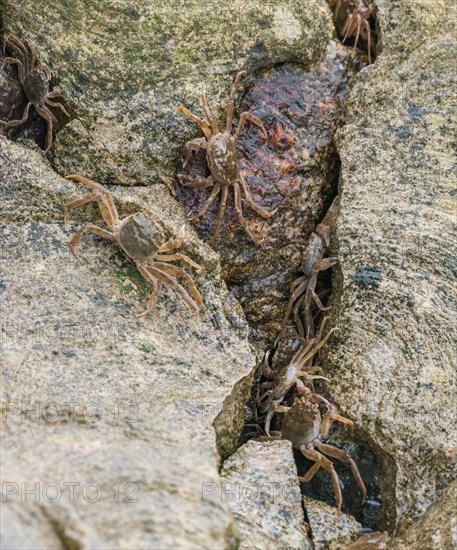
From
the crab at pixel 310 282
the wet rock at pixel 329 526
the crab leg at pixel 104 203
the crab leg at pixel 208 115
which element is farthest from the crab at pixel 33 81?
the wet rock at pixel 329 526

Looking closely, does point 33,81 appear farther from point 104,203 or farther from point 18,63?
point 104,203

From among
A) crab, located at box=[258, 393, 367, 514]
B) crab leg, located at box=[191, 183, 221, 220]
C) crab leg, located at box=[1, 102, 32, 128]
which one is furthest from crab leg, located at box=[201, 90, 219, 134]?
crab, located at box=[258, 393, 367, 514]

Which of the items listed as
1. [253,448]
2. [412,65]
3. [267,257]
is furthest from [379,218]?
[253,448]

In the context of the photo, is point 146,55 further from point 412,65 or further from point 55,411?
point 55,411

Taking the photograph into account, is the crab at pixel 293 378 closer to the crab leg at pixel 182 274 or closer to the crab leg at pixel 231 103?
the crab leg at pixel 182 274

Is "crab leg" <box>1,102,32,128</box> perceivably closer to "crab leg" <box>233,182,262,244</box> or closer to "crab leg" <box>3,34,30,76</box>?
"crab leg" <box>3,34,30,76</box>

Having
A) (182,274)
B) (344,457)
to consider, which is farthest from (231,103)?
(344,457)

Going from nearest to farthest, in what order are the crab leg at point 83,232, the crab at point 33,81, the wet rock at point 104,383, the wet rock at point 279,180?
the wet rock at point 104,383 < the crab leg at point 83,232 < the crab at point 33,81 < the wet rock at point 279,180
